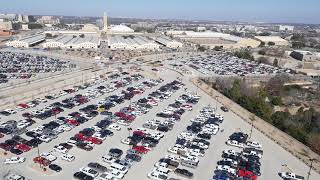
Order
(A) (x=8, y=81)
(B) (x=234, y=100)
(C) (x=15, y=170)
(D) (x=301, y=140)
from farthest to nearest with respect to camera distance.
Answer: (A) (x=8, y=81), (B) (x=234, y=100), (D) (x=301, y=140), (C) (x=15, y=170)

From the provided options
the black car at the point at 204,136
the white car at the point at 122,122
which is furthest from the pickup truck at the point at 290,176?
the white car at the point at 122,122

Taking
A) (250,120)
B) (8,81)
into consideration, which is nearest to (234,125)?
(250,120)

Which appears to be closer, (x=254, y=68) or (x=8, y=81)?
(x=8, y=81)

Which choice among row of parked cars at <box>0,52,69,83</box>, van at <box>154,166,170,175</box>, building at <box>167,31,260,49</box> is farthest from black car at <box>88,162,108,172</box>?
building at <box>167,31,260,49</box>

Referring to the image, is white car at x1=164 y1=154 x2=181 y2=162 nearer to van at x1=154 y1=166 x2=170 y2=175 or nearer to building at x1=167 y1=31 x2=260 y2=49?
van at x1=154 y1=166 x2=170 y2=175

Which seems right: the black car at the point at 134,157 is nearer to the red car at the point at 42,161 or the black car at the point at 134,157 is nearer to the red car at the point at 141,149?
the red car at the point at 141,149

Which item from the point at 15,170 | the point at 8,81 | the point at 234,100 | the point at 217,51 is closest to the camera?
the point at 15,170

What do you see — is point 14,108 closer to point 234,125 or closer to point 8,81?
point 8,81
